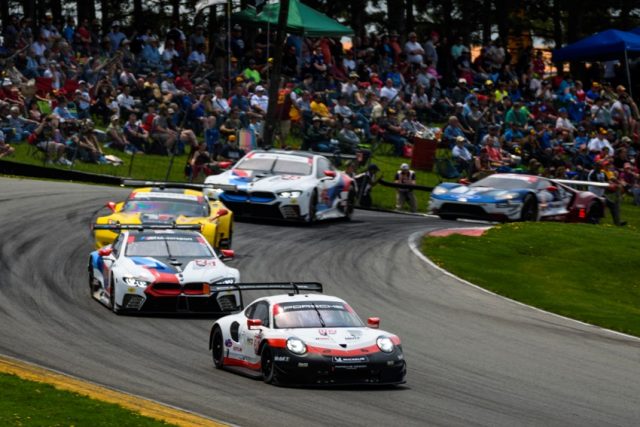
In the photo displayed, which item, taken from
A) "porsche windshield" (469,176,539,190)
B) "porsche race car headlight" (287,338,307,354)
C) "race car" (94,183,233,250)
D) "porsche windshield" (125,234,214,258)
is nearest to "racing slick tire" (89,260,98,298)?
"porsche windshield" (125,234,214,258)

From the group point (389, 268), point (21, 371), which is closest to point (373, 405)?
point (21, 371)

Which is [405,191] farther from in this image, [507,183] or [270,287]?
[270,287]

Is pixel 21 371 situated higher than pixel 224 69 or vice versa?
pixel 224 69

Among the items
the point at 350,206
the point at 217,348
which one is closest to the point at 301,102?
the point at 350,206

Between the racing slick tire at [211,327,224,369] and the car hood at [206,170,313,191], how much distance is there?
12.0m

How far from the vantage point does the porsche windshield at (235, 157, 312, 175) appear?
95.8 feet

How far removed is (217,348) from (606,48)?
101 feet

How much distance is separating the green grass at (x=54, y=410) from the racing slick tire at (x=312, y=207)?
15.6 metres

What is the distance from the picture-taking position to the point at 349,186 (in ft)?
100

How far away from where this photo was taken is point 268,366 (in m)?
15.0

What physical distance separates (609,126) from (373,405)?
2917 centimetres

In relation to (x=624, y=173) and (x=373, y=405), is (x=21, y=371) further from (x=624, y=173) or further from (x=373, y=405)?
(x=624, y=173)

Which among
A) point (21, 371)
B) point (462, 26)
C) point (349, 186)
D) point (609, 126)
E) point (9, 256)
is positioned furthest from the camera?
point (462, 26)

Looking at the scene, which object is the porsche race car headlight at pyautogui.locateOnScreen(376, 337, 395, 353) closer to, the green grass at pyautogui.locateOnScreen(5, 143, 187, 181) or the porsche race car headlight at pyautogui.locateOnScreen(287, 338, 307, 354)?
the porsche race car headlight at pyautogui.locateOnScreen(287, 338, 307, 354)
